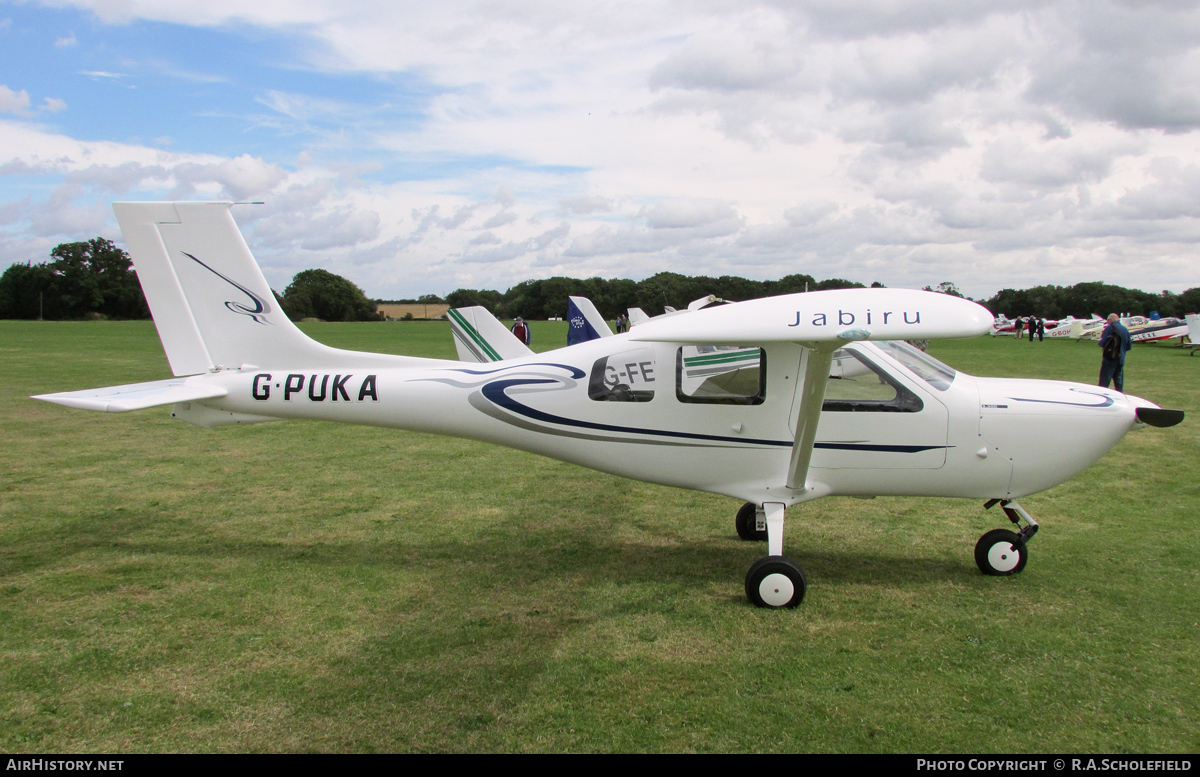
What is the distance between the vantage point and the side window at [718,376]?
528 centimetres

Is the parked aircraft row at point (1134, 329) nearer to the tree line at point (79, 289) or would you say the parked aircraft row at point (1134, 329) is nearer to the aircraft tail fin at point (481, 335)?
the aircraft tail fin at point (481, 335)

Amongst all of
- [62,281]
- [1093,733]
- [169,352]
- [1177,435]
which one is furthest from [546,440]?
[62,281]

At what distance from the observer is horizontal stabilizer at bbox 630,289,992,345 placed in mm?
3932

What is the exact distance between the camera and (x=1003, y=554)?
17.8 ft

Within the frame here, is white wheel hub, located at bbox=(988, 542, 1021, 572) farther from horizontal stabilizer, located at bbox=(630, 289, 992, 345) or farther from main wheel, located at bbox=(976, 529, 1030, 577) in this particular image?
horizontal stabilizer, located at bbox=(630, 289, 992, 345)

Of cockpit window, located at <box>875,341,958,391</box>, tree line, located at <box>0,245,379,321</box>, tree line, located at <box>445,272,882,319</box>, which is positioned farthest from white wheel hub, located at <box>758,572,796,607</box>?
tree line, located at <box>0,245,379,321</box>

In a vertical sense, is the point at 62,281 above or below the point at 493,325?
above

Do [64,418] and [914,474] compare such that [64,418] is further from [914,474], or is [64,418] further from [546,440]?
[914,474]

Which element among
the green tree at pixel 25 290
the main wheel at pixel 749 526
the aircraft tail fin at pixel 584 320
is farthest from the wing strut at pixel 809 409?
the green tree at pixel 25 290

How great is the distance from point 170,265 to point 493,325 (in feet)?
28.8

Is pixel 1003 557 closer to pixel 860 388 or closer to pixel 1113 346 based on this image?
pixel 860 388

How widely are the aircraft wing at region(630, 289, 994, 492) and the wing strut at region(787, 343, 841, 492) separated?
1 cm

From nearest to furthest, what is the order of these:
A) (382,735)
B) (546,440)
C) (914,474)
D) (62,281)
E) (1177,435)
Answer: (382,735) → (914,474) → (546,440) → (1177,435) → (62,281)

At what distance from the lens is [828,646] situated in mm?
4344
